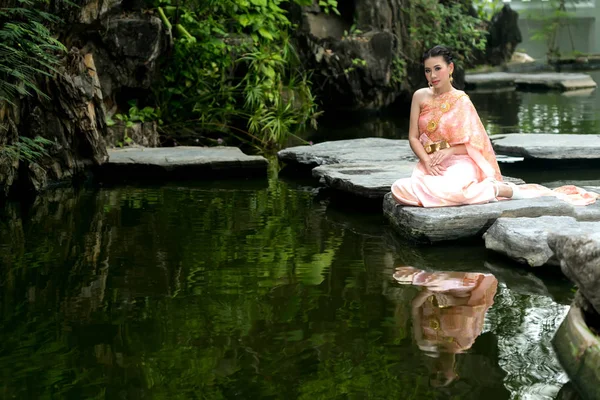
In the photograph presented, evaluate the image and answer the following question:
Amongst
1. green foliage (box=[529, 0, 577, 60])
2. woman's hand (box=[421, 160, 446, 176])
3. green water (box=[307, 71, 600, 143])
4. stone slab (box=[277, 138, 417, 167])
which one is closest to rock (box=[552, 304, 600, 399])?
woman's hand (box=[421, 160, 446, 176])

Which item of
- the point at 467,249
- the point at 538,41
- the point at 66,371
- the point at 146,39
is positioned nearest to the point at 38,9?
the point at 146,39

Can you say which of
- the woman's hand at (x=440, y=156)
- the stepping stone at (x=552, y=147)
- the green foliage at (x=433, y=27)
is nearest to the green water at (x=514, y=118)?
the green foliage at (x=433, y=27)

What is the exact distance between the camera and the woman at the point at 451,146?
19.7ft

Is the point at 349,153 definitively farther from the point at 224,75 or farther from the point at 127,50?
the point at 224,75

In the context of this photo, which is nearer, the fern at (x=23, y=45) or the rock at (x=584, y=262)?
the rock at (x=584, y=262)

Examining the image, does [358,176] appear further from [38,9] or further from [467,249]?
[38,9]

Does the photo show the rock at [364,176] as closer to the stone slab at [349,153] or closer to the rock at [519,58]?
the stone slab at [349,153]

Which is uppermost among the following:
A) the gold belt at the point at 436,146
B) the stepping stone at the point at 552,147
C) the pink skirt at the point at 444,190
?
the gold belt at the point at 436,146

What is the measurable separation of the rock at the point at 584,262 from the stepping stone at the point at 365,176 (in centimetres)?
337

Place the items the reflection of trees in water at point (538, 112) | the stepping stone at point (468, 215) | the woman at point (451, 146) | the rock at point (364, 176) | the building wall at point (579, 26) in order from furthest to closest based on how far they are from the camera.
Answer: the building wall at point (579, 26) → the reflection of trees in water at point (538, 112) → the rock at point (364, 176) → the woman at point (451, 146) → the stepping stone at point (468, 215)

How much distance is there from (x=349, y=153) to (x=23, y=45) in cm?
329

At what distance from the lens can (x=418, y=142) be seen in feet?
20.7

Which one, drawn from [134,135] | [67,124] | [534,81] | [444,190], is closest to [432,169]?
[444,190]

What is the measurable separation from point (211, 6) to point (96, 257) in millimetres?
6295
